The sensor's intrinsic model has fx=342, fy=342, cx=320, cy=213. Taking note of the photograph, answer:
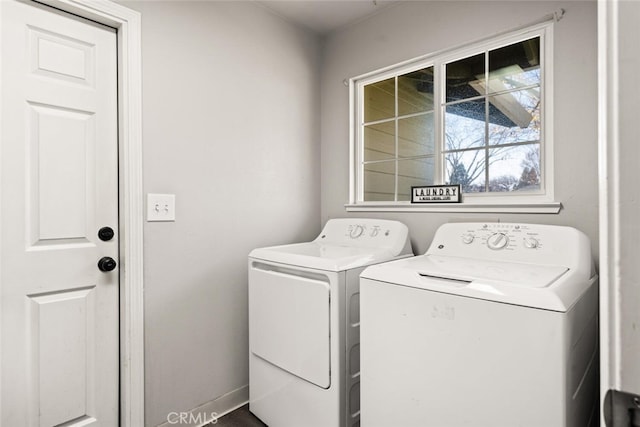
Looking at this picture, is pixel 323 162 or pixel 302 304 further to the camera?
pixel 323 162

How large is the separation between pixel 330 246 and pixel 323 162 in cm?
75

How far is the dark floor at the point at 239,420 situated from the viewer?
6.03 ft

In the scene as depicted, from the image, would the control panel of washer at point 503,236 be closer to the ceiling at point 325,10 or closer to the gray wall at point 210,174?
the gray wall at point 210,174

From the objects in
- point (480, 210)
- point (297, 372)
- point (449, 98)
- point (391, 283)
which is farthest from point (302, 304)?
point (449, 98)

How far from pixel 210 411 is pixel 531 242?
6.00ft

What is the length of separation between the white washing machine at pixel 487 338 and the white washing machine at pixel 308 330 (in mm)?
169

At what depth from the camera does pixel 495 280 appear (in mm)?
1111

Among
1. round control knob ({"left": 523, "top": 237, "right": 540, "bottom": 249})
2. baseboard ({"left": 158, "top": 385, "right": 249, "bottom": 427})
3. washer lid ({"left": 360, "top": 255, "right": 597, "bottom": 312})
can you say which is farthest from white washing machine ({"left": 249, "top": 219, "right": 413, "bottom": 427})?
round control knob ({"left": 523, "top": 237, "right": 540, "bottom": 249})

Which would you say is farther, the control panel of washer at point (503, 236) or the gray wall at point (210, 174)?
the gray wall at point (210, 174)

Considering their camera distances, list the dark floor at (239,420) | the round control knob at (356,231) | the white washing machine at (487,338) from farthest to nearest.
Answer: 1. the round control knob at (356,231)
2. the dark floor at (239,420)
3. the white washing machine at (487,338)

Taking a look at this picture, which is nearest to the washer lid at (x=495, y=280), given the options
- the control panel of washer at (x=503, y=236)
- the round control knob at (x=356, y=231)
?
the control panel of washer at (x=503, y=236)

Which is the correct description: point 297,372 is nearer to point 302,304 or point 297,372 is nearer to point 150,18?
point 302,304

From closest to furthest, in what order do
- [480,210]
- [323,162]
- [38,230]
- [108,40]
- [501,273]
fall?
[501,273] < [38,230] < [108,40] < [480,210] < [323,162]

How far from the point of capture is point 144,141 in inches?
64.2
